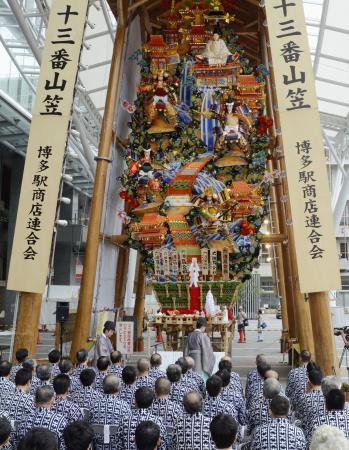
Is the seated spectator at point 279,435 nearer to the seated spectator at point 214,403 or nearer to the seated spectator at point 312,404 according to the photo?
the seated spectator at point 214,403

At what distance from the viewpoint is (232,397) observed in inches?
210

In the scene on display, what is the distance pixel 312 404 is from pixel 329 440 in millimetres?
2245

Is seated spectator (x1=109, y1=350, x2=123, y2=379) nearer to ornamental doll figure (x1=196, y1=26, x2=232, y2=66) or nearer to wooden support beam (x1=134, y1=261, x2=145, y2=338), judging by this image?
ornamental doll figure (x1=196, y1=26, x2=232, y2=66)

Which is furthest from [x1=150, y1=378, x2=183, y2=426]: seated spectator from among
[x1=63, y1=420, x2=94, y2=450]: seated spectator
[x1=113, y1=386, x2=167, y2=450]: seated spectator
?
[x1=63, y1=420, x2=94, y2=450]: seated spectator

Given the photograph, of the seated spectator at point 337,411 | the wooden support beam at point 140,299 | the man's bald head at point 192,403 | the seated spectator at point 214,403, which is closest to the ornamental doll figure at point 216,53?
the wooden support beam at point 140,299

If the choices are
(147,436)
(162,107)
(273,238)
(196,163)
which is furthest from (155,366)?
(162,107)

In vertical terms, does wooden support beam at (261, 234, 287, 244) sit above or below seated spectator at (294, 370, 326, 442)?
above

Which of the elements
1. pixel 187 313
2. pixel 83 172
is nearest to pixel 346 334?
pixel 187 313

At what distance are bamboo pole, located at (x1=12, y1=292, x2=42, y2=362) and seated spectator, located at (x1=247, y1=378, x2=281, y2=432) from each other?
483cm

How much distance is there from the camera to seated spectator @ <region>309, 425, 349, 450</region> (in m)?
2.88

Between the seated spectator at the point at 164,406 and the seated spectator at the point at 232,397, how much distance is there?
2.77 feet

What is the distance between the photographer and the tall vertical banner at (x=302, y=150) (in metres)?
8.50

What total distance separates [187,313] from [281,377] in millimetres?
2921

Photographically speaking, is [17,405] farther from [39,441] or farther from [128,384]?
[39,441]
